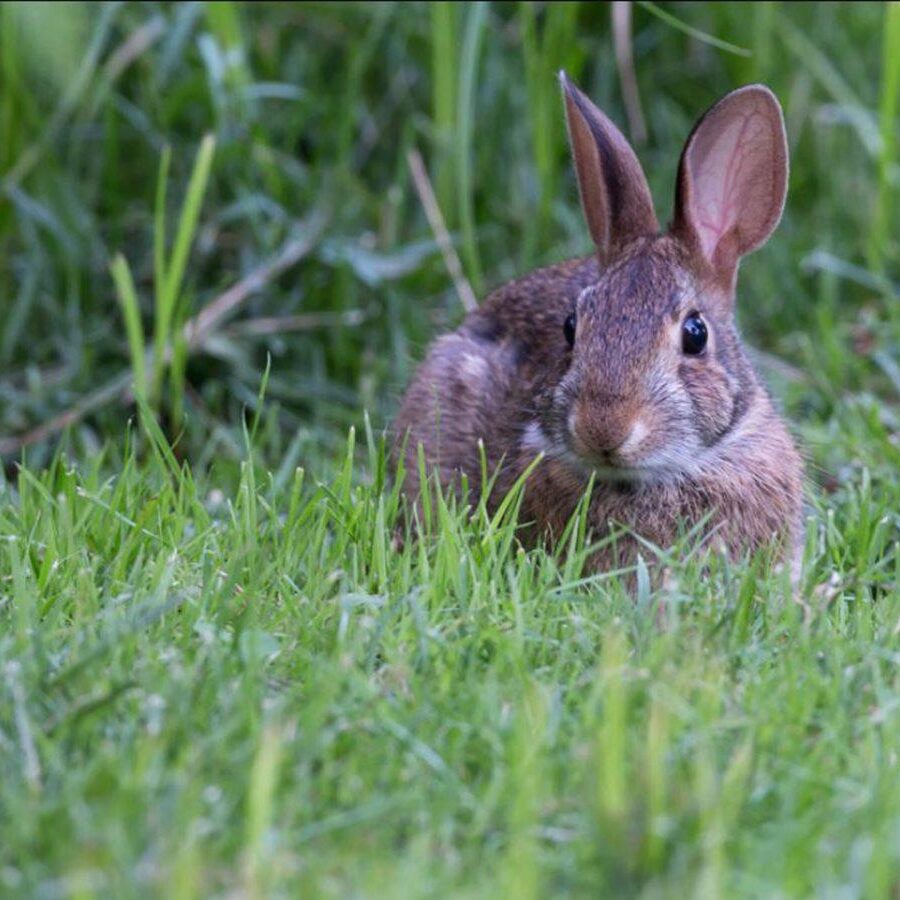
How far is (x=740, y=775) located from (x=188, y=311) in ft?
11.7

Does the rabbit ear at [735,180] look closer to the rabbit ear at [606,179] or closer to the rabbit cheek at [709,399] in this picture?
the rabbit ear at [606,179]

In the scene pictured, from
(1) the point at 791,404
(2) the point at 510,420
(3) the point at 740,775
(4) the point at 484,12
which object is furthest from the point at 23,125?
(3) the point at 740,775

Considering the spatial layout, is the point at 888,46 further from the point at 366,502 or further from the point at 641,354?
the point at 366,502

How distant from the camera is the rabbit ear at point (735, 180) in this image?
4211 millimetres

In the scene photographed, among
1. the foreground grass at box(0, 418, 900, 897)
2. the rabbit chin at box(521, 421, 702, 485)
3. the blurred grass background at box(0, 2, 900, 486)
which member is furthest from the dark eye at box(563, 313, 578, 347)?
the blurred grass background at box(0, 2, 900, 486)

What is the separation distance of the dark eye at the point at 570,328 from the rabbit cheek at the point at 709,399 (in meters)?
0.28

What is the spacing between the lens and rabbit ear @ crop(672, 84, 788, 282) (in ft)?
13.8

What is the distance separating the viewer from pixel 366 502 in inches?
147

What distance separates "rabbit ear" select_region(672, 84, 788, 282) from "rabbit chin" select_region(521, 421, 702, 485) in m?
0.59

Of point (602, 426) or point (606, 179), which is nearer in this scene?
point (602, 426)

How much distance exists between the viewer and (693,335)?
13.2 ft

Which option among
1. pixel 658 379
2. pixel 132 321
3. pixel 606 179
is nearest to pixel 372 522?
pixel 658 379

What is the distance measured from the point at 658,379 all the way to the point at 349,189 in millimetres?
2438

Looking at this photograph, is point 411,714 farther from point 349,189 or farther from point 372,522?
point 349,189
